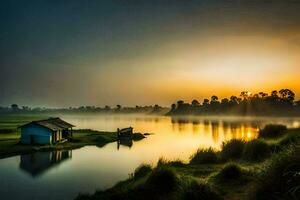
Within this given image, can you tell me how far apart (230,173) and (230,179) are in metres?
0.47

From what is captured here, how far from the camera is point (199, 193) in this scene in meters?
13.2

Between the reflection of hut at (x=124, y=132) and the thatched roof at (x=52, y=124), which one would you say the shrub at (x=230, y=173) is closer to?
the thatched roof at (x=52, y=124)

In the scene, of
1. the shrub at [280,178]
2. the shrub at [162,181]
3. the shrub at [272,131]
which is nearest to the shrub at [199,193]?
the shrub at [280,178]

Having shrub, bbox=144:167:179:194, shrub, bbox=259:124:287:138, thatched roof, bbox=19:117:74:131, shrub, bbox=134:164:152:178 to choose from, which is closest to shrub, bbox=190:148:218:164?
shrub, bbox=134:164:152:178

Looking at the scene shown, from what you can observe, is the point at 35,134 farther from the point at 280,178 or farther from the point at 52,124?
the point at 280,178

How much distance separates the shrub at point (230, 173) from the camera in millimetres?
17250

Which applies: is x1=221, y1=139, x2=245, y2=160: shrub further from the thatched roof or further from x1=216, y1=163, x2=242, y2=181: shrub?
the thatched roof

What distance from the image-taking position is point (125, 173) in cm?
3334

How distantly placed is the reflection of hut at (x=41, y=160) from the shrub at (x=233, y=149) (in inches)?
745

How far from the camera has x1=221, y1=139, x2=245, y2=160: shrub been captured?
2811 cm

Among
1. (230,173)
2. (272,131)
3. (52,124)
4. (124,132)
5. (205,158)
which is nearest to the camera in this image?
(230,173)

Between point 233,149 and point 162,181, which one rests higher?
point 233,149

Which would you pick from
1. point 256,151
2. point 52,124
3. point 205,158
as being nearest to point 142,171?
point 205,158

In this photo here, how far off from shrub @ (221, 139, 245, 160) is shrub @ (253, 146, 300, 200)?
1595 centimetres
